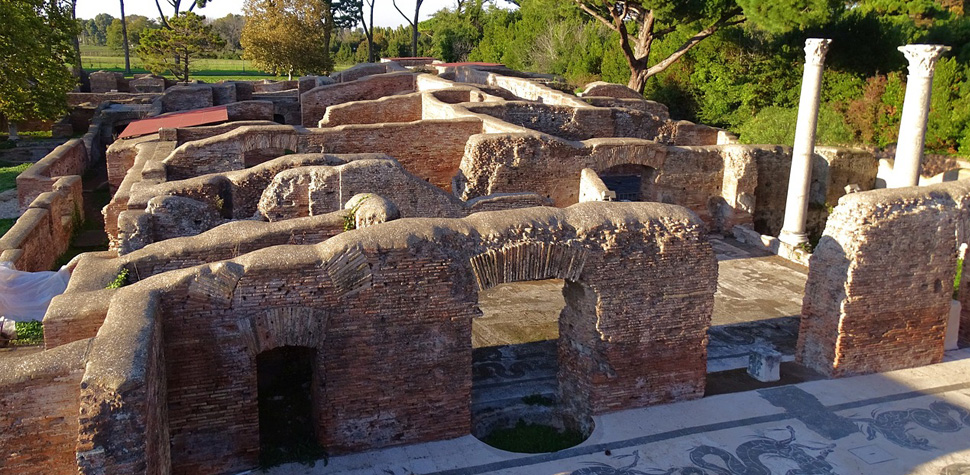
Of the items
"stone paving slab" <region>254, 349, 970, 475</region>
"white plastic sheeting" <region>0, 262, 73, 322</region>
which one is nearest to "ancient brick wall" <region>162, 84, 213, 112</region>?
"white plastic sheeting" <region>0, 262, 73, 322</region>

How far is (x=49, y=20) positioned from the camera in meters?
23.7

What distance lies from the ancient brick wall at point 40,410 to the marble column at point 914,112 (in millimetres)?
12289

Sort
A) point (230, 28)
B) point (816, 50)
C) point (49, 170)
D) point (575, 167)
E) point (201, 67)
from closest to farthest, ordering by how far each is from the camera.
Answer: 1. point (575, 167)
2. point (816, 50)
3. point (49, 170)
4. point (201, 67)
5. point (230, 28)

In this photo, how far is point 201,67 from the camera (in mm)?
55500

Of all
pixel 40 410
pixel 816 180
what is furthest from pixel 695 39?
pixel 40 410

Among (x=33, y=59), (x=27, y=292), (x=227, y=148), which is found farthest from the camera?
(x=33, y=59)

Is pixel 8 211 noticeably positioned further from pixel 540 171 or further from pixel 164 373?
pixel 164 373

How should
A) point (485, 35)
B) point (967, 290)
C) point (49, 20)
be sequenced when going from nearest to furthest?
point (967, 290)
point (49, 20)
point (485, 35)

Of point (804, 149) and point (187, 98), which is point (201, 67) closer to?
point (187, 98)

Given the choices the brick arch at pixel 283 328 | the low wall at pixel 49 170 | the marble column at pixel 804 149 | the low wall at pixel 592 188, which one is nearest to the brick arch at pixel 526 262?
the brick arch at pixel 283 328

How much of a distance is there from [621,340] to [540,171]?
20.4ft

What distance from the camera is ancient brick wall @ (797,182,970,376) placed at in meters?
8.70

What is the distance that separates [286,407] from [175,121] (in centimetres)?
1279

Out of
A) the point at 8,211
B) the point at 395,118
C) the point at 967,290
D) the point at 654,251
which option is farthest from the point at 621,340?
the point at 8,211
